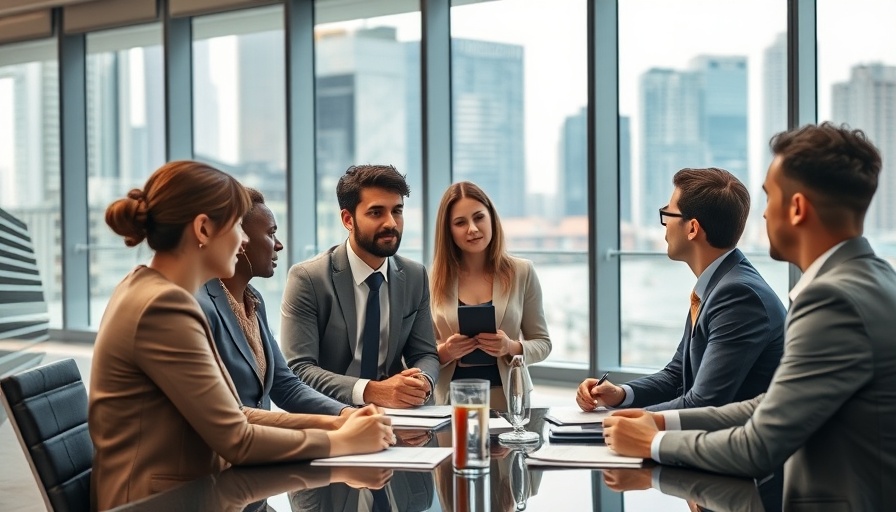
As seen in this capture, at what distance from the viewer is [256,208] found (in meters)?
2.76

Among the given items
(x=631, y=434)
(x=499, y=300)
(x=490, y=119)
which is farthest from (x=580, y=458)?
(x=490, y=119)

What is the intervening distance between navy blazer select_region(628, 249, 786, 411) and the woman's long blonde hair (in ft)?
4.20

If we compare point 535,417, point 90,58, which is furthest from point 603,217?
point 90,58

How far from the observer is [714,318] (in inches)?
93.4

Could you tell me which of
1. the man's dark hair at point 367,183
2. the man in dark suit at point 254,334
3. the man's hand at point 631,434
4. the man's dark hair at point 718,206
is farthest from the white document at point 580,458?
the man's dark hair at point 367,183

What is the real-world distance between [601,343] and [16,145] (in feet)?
17.9

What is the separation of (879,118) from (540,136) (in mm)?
1843

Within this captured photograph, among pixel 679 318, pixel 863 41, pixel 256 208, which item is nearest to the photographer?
pixel 256 208

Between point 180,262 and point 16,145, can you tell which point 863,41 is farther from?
point 16,145

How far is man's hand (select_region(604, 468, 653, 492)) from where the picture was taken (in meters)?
1.81

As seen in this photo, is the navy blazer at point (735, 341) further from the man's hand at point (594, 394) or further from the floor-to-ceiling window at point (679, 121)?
the floor-to-ceiling window at point (679, 121)

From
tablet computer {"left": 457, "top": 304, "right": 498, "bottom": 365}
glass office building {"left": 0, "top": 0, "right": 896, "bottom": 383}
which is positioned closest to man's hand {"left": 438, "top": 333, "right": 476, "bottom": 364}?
tablet computer {"left": 457, "top": 304, "right": 498, "bottom": 365}

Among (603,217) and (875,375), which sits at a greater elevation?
(603,217)

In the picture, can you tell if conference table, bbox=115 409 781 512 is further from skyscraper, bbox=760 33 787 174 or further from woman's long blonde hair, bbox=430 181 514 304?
skyscraper, bbox=760 33 787 174
